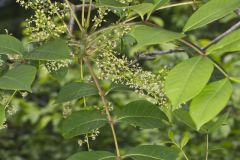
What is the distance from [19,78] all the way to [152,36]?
332mm

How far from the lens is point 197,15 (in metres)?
1.10

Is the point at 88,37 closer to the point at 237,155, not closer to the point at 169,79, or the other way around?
the point at 169,79

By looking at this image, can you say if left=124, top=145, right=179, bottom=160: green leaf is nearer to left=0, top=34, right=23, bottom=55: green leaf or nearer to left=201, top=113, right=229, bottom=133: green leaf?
left=201, top=113, right=229, bottom=133: green leaf

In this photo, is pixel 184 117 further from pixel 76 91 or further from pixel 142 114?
pixel 76 91

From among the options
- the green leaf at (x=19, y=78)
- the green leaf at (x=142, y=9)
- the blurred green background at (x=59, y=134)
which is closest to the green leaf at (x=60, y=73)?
the green leaf at (x=19, y=78)

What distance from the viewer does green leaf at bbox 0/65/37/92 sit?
3.72 ft

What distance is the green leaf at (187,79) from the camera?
991 mm

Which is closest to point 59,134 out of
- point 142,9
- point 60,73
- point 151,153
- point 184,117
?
point 60,73

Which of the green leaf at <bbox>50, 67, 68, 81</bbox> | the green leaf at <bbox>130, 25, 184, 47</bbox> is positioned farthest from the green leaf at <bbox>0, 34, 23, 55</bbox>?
the green leaf at <bbox>130, 25, 184, 47</bbox>

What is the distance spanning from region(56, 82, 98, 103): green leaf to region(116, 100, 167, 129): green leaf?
0.11m

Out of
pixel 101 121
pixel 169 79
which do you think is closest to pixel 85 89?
pixel 101 121

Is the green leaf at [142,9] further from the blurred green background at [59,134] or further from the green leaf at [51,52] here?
the blurred green background at [59,134]

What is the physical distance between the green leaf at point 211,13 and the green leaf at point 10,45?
47 centimetres

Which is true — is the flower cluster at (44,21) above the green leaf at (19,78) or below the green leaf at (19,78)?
above
